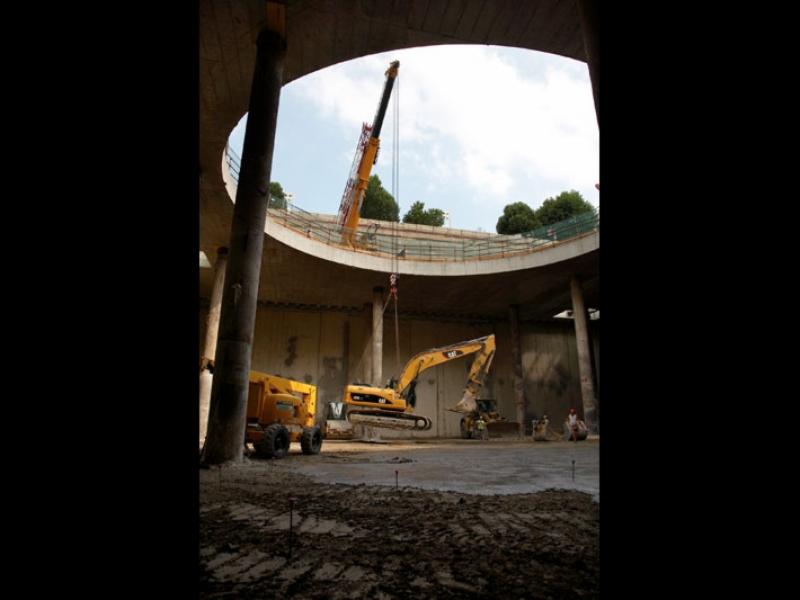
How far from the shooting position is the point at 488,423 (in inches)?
991

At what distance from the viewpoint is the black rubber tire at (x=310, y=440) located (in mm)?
12573

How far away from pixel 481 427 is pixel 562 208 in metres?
26.0

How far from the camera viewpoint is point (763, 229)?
1.20 metres

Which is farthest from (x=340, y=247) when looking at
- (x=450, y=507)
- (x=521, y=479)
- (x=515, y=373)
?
(x=450, y=507)

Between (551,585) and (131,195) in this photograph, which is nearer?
(131,195)

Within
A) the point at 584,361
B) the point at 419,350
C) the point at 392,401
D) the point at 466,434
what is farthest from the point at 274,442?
the point at 419,350

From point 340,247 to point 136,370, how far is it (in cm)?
2056

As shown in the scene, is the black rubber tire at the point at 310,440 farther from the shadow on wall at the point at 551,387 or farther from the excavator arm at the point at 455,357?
the shadow on wall at the point at 551,387

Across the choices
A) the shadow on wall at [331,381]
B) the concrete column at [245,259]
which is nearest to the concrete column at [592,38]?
the concrete column at [245,259]

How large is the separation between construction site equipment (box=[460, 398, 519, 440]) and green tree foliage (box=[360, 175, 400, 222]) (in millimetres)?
25786

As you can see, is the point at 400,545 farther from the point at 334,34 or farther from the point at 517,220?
the point at 517,220

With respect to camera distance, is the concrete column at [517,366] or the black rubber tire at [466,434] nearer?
the black rubber tire at [466,434]

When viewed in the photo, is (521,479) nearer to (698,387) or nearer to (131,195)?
(698,387)

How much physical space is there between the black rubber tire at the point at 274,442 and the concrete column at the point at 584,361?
1583 cm
